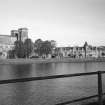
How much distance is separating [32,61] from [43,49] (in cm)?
1737

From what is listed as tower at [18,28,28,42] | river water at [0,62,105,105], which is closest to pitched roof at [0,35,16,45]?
tower at [18,28,28,42]

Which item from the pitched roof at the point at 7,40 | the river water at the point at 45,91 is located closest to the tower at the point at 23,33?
the pitched roof at the point at 7,40

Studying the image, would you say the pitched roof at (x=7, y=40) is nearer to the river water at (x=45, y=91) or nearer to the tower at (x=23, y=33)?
the tower at (x=23, y=33)

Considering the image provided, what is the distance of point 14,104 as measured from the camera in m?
13.3

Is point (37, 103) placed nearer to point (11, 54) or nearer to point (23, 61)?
point (23, 61)

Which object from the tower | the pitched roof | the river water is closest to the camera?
the river water

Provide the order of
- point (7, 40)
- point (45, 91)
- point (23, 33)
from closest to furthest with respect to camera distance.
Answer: point (45, 91)
point (7, 40)
point (23, 33)

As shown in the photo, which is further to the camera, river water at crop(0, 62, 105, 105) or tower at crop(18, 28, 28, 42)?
tower at crop(18, 28, 28, 42)

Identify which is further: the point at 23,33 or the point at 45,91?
the point at 23,33

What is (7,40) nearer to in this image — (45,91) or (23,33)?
(23,33)

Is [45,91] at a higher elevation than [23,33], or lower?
lower

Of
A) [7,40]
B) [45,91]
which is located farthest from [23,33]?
[45,91]

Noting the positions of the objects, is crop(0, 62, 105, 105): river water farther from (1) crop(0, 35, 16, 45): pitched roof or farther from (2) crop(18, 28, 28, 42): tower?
(2) crop(18, 28, 28, 42): tower

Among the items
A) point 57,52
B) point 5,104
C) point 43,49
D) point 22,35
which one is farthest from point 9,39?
point 5,104
